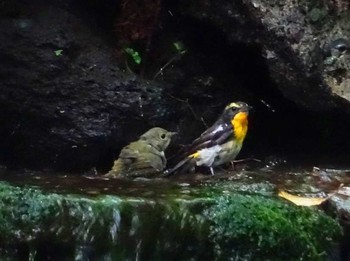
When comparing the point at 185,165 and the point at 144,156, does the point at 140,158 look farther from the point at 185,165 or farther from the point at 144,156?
the point at 185,165

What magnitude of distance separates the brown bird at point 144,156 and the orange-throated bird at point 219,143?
133 mm

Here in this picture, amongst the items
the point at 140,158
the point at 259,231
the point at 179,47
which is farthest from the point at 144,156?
the point at 259,231

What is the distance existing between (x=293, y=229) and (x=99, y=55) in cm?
259

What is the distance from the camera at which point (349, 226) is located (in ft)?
Answer: 17.3

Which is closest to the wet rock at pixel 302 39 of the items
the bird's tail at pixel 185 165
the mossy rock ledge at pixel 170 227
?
the bird's tail at pixel 185 165

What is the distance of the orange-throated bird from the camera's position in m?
6.68

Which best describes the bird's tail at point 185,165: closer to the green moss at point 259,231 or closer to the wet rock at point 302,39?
the wet rock at point 302,39

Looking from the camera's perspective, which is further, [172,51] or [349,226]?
[172,51]

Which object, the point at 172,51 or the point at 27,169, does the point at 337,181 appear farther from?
the point at 27,169

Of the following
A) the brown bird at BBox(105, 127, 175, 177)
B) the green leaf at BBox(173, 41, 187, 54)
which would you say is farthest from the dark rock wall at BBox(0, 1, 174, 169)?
the green leaf at BBox(173, 41, 187, 54)

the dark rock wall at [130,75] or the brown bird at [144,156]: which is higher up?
the dark rock wall at [130,75]

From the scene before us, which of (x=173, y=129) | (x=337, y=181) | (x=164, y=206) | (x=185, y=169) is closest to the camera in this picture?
(x=164, y=206)

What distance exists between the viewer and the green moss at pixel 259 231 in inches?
199

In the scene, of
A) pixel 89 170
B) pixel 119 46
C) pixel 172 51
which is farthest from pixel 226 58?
pixel 89 170
